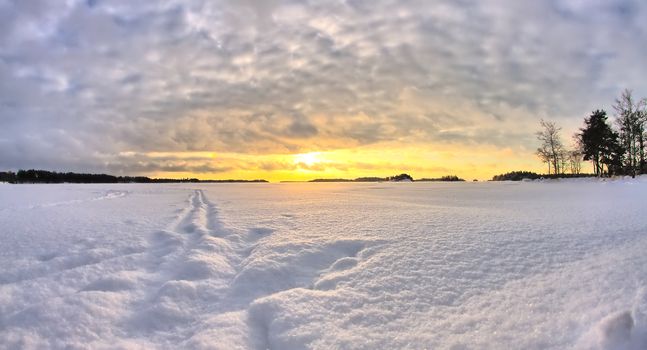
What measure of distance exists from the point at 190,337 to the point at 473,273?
84.7 inches

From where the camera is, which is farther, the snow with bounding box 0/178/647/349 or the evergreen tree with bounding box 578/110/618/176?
the evergreen tree with bounding box 578/110/618/176

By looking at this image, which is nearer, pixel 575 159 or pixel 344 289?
pixel 344 289

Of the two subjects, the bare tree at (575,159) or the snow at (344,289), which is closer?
the snow at (344,289)

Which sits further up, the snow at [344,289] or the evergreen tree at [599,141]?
the evergreen tree at [599,141]

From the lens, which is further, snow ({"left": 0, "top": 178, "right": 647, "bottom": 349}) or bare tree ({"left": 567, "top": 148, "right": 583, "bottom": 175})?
bare tree ({"left": 567, "top": 148, "right": 583, "bottom": 175})

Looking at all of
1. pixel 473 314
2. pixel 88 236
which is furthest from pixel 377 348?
pixel 88 236

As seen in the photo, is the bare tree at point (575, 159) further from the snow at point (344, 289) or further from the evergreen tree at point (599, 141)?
the snow at point (344, 289)

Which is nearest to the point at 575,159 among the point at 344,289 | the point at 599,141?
the point at 599,141

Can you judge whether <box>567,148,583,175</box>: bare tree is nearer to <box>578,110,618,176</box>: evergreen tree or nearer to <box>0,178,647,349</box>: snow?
<box>578,110,618,176</box>: evergreen tree

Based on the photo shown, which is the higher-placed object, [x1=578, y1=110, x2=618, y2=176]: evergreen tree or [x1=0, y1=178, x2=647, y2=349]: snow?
[x1=578, y1=110, x2=618, y2=176]: evergreen tree

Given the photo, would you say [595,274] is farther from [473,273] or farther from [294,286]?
[294,286]

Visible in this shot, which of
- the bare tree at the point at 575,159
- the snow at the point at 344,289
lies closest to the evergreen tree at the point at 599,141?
the bare tree at the point at 575,159

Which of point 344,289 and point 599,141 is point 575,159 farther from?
point 344,289

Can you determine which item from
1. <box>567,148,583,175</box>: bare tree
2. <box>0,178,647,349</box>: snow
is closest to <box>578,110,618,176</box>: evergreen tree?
<box>567,148,583,175</box>: bare tree
